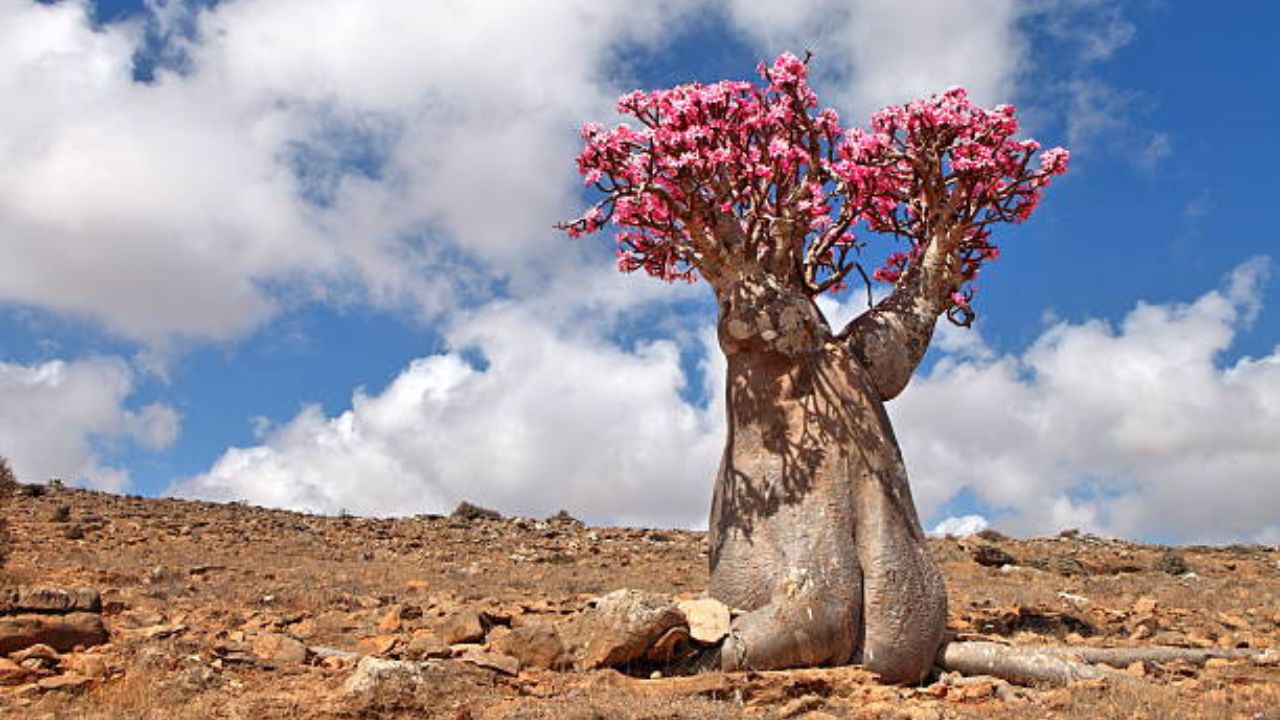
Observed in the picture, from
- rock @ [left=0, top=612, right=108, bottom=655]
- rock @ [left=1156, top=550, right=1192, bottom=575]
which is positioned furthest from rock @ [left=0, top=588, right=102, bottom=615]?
rock @ [left=1156, top=550, right=1192, bottom=575]

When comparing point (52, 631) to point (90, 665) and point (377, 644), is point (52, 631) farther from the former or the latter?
point (377, 644)

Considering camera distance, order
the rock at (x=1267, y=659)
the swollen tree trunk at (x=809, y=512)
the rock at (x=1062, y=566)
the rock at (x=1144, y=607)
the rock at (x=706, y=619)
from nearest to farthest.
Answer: the rock at (x=706, y=619)
the swollen tree trunk at (x=809, y=512)
the rock at (x=1267, y=659)
the rock at (x=1144, y=607)
the rock at (x=1062, y=566)

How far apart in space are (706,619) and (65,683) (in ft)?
17.2

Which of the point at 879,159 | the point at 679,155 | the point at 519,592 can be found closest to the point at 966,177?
the point at 879,159

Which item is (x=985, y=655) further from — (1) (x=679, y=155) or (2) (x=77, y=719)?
(2) (x=77, y=719)

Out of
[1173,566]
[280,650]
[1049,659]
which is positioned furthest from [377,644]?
[1173,566]

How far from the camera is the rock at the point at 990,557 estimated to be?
22891mm

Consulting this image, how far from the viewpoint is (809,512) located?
397 inches

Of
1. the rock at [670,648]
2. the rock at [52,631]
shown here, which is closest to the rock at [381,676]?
the rock at [670,648]

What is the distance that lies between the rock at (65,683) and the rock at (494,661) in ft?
9.30

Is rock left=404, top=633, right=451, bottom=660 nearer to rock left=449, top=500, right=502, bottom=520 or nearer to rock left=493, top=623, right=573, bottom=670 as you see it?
rock left=493, top=623, right=573, bottom=670

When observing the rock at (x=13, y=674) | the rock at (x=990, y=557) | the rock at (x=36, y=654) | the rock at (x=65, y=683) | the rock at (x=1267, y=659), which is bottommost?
the rock at (x=65, y=683)

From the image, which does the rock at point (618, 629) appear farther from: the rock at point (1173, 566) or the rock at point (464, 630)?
the rock at point (1173, 566)

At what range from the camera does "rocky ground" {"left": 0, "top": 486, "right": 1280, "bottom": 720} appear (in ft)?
24.8
